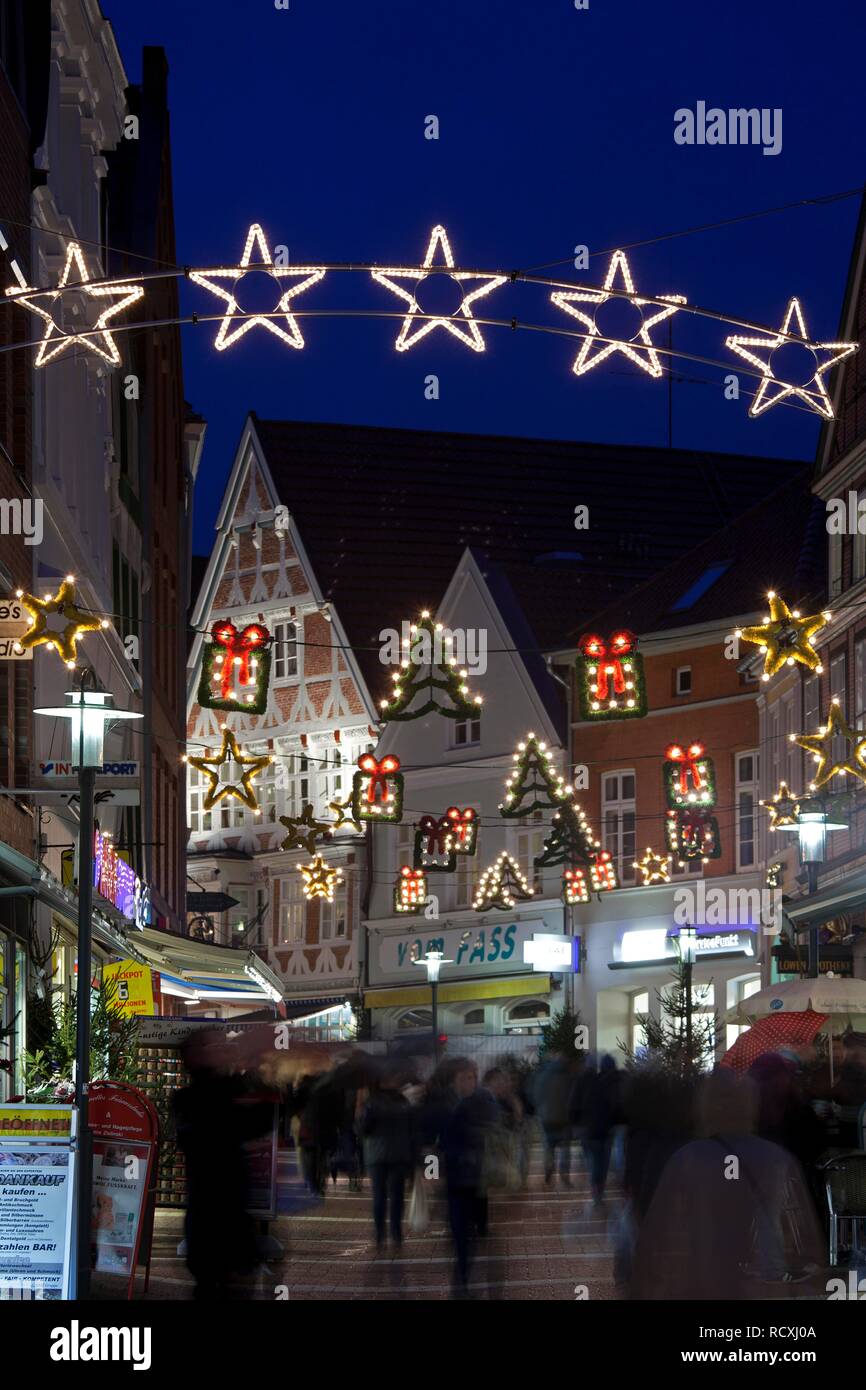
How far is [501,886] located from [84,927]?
34709mm

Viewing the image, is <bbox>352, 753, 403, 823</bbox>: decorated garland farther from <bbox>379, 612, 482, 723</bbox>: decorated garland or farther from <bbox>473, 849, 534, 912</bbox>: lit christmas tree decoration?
<bbox>473, 849, 534, 912</bbox>: lit christmas tree decoration

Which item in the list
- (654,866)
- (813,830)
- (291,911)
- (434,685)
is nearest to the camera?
(813,830)

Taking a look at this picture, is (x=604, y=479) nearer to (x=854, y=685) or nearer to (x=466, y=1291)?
(x=854, y=685)

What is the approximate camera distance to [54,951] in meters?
26.2

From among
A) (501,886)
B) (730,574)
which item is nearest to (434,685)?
(501,886)

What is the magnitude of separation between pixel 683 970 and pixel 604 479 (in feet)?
100

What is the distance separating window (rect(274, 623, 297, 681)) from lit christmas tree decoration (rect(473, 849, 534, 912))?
11.0 meters

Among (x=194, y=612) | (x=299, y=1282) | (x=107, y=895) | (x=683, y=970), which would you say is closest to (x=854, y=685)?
(x=683, y=970)

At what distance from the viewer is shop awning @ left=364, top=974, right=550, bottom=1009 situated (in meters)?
53.5

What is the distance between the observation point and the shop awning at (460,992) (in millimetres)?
53500

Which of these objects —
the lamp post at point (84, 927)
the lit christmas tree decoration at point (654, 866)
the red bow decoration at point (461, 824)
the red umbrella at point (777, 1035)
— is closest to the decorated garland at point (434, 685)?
the red umbrella at point (777, 1035)

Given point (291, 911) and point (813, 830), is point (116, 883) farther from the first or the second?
point (291, 911)

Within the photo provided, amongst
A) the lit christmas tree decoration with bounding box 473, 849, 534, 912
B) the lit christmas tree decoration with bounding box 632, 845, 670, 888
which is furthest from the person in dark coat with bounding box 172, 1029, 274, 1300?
the lit christmas tree decoration with bounding box 473, 849, 534, 912

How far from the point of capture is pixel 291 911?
60.7m
